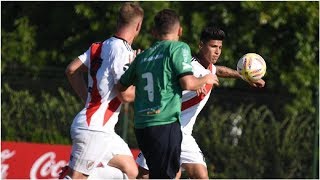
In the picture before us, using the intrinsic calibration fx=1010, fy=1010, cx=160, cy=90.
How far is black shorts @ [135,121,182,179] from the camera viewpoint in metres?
7.96

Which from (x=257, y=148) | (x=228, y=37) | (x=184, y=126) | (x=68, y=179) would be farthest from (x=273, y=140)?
(x=68, y=179)

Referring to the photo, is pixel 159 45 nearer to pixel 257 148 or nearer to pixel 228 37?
pixel 257 148

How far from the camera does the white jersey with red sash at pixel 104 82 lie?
8.55m

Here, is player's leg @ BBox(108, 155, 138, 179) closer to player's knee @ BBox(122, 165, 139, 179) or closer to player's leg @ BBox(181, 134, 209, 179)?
player's knee @ BBox(122, 165, 139, 179)

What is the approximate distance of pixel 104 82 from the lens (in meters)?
8.58

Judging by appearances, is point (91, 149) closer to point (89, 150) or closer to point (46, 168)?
point (89, 150)

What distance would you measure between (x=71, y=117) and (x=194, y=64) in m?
6.04

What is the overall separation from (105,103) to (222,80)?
8197mm

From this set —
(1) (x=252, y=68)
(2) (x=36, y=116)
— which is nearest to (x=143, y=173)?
(1) (x=252, y=68)

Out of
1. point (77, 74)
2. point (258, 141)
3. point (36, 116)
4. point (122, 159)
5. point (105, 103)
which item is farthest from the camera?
point (36, 116)

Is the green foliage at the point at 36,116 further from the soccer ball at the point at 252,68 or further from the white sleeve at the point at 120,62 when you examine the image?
Result: the white sleeve at the point at 120,62

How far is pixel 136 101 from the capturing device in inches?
323

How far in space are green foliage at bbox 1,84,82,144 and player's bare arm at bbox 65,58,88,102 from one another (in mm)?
6333

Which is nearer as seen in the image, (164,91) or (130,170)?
(164,91)
